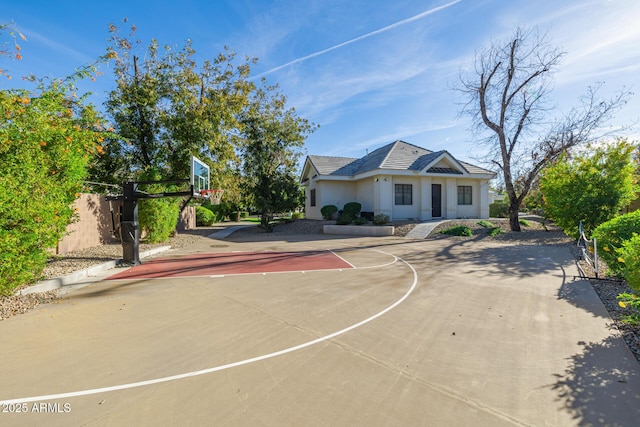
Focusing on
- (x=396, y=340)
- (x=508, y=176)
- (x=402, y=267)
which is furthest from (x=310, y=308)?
(x=508, y=176)

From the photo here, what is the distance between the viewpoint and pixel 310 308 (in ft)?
17.5

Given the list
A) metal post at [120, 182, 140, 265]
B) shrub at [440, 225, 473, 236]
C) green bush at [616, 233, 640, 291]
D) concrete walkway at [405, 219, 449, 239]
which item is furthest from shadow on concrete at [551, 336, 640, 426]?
shrub at [440, 225, 473, 236]

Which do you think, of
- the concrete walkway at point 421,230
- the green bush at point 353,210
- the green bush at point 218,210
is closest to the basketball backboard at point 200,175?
the green bush at point 353,210

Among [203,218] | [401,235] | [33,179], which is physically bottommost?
[401,235]

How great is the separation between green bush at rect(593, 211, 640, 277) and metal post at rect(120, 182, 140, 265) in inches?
483

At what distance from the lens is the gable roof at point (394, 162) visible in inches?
851

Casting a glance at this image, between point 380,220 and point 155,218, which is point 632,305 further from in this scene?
point 380,220

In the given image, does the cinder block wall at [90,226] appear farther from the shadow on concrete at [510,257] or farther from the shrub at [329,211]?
the shrub at [329,211]

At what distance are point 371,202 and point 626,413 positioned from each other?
1981 centimetres

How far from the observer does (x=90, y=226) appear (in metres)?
12.5

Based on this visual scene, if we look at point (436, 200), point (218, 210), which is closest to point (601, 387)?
point (436, 200)

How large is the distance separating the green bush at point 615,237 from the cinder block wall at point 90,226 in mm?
14436

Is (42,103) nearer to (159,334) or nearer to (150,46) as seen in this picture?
(159,334)

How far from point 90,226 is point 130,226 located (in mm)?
4509
